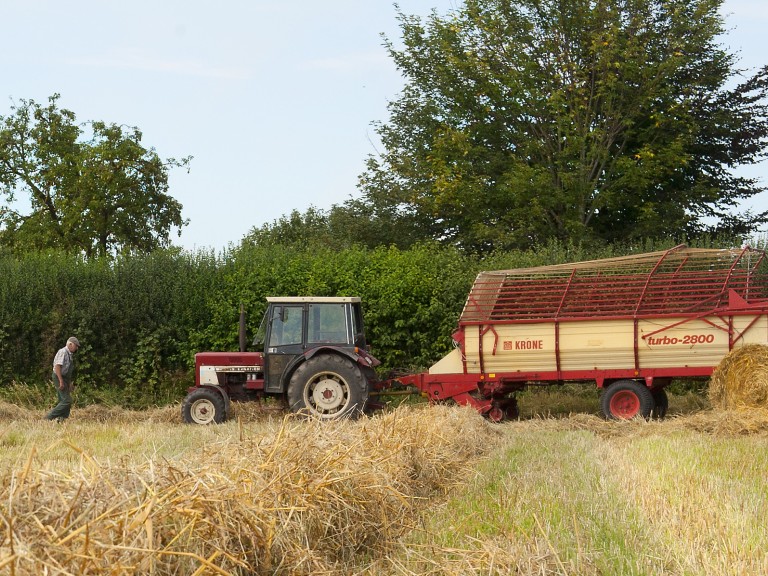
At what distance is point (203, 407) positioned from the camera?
13445 millimetres

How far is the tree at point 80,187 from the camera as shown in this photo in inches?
1292

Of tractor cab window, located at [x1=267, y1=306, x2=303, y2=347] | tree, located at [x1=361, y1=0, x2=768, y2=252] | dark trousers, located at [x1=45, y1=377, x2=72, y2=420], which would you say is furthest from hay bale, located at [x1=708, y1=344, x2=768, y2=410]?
tree, located at [x1=361, y1=0, x2=768, y2=252]

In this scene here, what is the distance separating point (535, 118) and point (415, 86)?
4018 mm

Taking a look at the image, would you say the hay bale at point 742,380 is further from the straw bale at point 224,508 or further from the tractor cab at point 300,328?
the straw bale at point 224,508

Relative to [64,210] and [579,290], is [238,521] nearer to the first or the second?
[579,290]

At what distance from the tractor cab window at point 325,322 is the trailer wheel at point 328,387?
15.9 inches

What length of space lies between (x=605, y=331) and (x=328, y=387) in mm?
3925

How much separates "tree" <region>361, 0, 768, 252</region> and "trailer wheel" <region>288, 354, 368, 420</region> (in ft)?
38.9

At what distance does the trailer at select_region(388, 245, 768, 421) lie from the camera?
1259 centimetres

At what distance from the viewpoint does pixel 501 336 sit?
1342cm

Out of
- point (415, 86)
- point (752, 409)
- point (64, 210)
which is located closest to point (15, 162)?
point (64, 210)

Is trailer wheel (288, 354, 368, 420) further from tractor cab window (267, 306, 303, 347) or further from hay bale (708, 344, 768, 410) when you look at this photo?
hay bale (708, 344, 768, 410)

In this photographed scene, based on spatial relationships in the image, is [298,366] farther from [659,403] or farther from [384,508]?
[384,508]

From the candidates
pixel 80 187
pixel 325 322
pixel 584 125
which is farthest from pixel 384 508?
pixel 80 187
